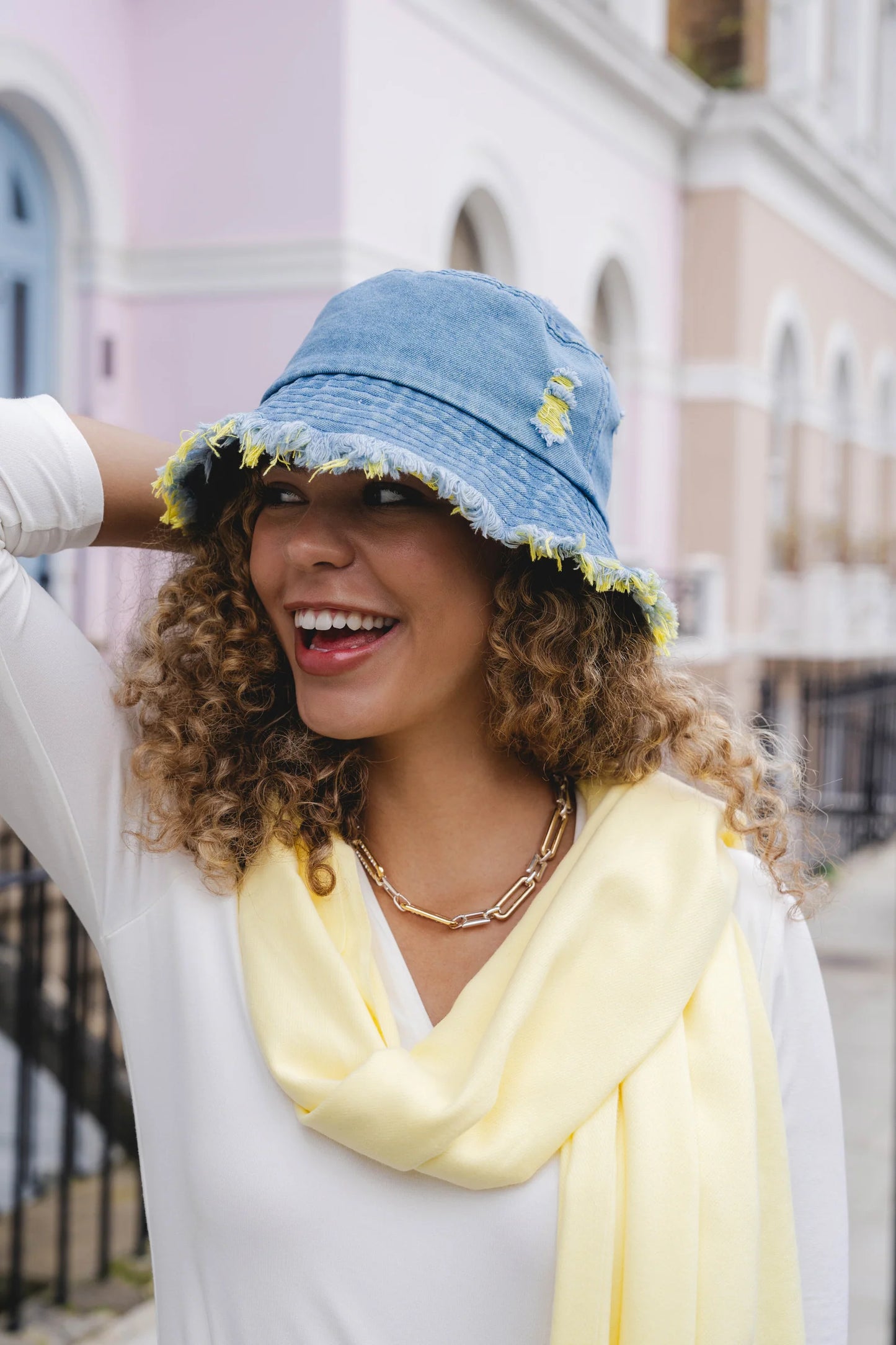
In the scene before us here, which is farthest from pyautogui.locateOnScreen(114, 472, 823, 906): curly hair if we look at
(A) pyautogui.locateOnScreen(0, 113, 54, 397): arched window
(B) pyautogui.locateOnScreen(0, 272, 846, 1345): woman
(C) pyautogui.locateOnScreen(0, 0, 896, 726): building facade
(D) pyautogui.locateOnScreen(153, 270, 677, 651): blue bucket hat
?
(A) pyautogui.locateOnScreen(0, 113, 54, 397): arched window

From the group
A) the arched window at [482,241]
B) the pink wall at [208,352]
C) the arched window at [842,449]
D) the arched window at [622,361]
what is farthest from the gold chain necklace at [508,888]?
the arched window at [842,449]

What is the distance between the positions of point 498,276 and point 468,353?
8126 mm

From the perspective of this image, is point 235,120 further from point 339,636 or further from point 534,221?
point 339,636

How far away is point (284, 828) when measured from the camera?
1711 millimetres

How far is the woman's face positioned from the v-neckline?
0.73 ft

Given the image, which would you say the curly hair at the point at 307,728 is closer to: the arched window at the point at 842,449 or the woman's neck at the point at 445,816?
the woman's neck at the point at 445,816

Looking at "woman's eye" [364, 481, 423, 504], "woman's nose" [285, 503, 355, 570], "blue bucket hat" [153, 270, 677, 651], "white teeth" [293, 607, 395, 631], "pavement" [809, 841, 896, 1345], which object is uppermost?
"blue bucket hat" [153, 270, 677, 651]

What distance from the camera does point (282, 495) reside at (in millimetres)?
1688

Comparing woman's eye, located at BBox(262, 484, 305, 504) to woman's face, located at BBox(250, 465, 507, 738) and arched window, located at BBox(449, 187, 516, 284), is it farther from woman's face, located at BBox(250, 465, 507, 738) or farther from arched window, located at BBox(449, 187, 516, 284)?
arched window, located at BBox(449, 187, 516, 284)

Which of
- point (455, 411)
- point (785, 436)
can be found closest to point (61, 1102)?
point (455, 411)

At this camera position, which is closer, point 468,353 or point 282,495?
point 468,353

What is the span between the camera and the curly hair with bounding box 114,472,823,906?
1.69 metres

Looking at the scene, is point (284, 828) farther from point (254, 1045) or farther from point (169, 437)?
point (169, 437)

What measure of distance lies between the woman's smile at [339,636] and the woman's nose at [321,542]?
55 mm
